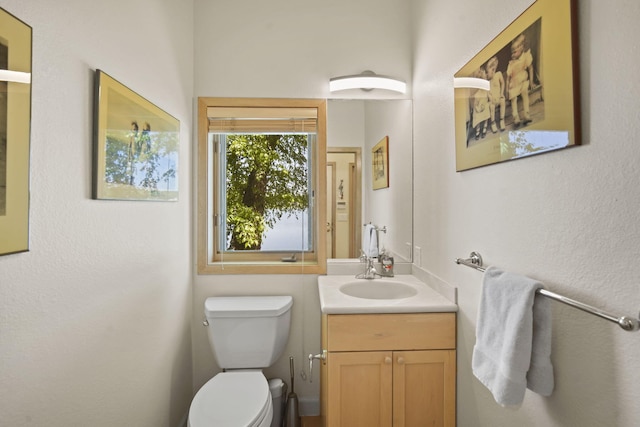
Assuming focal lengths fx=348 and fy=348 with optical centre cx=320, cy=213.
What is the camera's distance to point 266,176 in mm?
2240

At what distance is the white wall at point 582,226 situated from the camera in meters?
0.73

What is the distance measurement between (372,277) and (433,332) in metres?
0.58

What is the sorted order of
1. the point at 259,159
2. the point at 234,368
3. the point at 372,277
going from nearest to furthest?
1. the point at 234,368
2. the point at 372,277
3. the point at 259,159

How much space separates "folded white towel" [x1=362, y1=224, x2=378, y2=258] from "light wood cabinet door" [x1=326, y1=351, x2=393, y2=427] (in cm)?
76

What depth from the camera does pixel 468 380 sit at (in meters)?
1.44

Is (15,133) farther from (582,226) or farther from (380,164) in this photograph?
(380,164)

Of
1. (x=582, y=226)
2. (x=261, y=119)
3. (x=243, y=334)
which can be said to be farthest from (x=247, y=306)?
(x=582, y=226)

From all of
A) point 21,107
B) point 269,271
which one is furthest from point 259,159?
point 21,107

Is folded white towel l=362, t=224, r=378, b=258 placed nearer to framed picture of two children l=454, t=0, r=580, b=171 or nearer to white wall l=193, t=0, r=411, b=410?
white wall l=193, t=0, r=411, b=410

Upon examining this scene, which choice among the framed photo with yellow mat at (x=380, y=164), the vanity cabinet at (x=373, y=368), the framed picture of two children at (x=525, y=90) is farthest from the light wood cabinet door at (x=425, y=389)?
the framed photo with yellow mat at (x=380, y=164)

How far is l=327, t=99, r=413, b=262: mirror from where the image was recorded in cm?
218

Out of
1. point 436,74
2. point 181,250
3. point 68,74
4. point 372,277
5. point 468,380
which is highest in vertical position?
point 436,74

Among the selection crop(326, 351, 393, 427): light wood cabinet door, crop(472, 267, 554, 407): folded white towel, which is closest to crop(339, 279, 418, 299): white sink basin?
crop(326, 351, 393, 427): light wood cabinet door

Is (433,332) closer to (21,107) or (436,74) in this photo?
(436,74)
